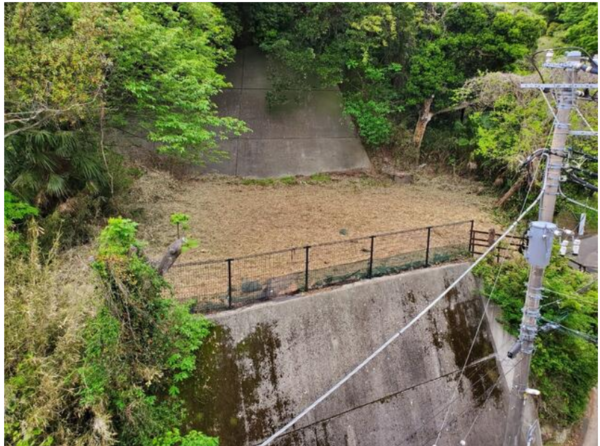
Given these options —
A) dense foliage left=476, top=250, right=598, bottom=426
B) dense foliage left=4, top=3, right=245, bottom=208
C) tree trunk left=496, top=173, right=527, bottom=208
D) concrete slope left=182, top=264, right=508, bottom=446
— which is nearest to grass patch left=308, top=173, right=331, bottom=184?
dense foliage left=4, top=3, right=245, bottom=208

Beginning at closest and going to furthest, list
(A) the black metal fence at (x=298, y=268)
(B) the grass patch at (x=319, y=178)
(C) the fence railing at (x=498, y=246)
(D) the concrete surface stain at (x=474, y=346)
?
(A) the black metal fence at (x=298, y=268)
(D) the concrete surface stain at (x=474, y=346)
(C) the fence railing at (x=498, y=246)
(B) the grass patch at (x=319, y=178)

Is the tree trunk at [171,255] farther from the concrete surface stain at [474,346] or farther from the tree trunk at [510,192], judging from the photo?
the tree trunk at [510,192]

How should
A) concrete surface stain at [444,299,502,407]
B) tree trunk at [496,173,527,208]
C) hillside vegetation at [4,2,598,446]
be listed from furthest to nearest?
tree trunk at [496,173,527,208] < concrete surface stain at [444,299,502,407] < hillside vegetation at [4,2,598,446]

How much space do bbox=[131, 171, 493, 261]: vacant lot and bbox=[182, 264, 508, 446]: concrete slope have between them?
2700 mm

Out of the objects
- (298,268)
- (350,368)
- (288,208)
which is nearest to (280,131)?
(288,208)

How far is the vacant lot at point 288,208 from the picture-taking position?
31.7 feet

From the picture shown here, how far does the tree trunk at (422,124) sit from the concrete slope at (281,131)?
2064mm

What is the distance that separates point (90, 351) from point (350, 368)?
399cm

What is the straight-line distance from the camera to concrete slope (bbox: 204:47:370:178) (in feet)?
49.8

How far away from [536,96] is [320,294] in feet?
28.7

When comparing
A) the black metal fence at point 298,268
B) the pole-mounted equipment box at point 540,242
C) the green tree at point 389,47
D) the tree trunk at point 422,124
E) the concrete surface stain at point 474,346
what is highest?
the green tree at point 389,47

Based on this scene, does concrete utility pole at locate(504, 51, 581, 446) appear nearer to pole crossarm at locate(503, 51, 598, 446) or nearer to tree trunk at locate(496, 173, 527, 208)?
pole crossarm at locate(503, 51, 598, 446)

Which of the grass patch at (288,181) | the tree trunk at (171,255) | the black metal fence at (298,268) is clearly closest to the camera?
the tree trunk at (171,255)

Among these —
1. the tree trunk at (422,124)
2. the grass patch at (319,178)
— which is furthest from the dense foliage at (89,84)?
the tree trunk at (422,124)
